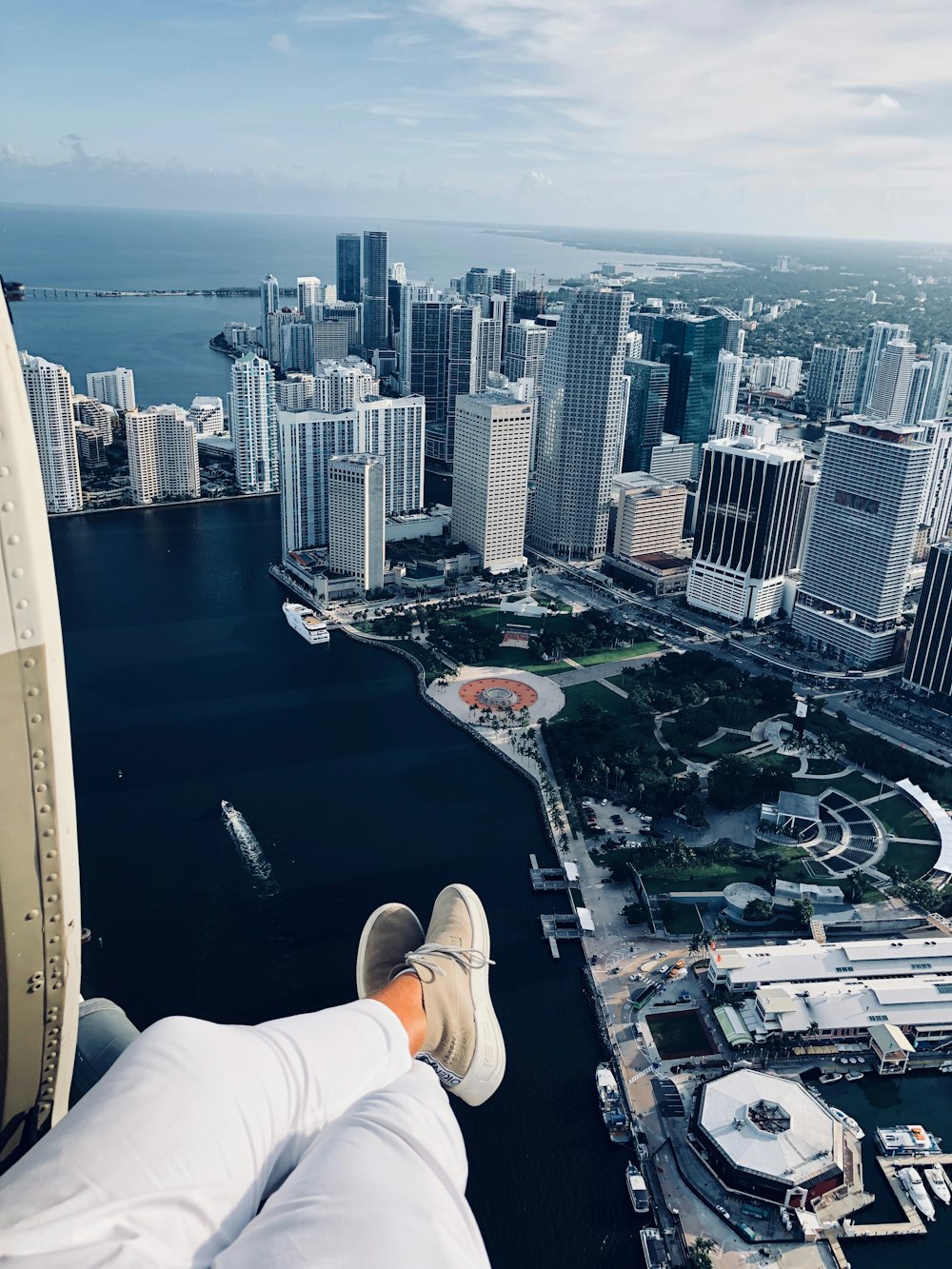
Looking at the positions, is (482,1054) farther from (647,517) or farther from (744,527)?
(647,517)

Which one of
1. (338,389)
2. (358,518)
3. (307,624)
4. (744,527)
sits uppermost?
(338,389)

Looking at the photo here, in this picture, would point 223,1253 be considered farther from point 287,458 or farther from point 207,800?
point 287,458

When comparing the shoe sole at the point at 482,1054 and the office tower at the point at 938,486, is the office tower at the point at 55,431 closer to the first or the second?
the office tower at the point at 938,486

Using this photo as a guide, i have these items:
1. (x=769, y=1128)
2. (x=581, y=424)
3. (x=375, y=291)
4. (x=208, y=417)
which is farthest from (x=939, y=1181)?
(x=375, y=291)

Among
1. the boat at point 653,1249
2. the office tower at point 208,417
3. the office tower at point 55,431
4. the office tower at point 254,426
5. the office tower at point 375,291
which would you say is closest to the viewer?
the boat at point 653,1249

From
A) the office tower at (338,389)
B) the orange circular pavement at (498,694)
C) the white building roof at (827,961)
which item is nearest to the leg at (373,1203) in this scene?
the white building roof at (827,961)
